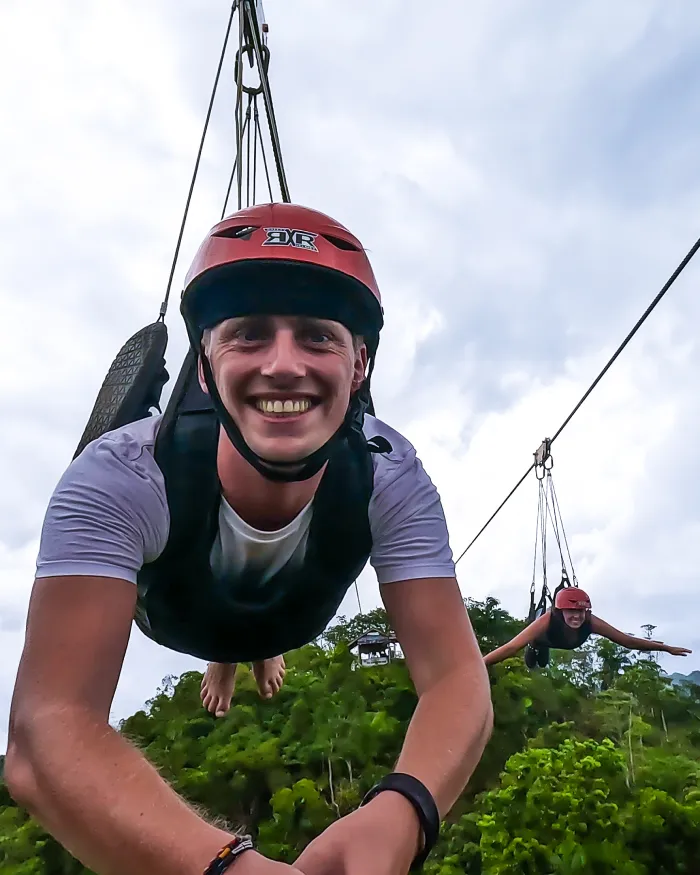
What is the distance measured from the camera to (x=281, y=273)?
1397mm

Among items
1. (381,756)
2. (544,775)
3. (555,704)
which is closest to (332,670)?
(381,756)

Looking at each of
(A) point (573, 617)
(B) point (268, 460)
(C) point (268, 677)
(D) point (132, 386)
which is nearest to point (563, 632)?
(A) point (573, 617)

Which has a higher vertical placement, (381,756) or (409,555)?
(381,756)

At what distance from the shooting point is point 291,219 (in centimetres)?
150

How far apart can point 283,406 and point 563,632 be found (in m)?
6.39

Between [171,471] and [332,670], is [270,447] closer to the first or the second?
[171,471]

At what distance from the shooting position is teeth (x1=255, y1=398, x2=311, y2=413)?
→ 1.38 m

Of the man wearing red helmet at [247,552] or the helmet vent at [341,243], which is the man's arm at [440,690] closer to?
the man wearing red helmet at [247,552]

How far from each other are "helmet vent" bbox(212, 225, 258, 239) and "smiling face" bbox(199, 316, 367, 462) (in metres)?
0.17

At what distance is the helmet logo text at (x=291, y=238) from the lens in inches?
56.9

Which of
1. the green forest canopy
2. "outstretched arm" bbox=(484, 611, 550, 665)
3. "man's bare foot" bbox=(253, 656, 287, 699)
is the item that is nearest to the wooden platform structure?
the green forest canopy

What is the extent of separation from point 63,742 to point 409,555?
70 cm

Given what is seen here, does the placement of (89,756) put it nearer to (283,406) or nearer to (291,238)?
(283,406)

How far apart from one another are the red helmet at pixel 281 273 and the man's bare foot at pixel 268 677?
5.65 ft
